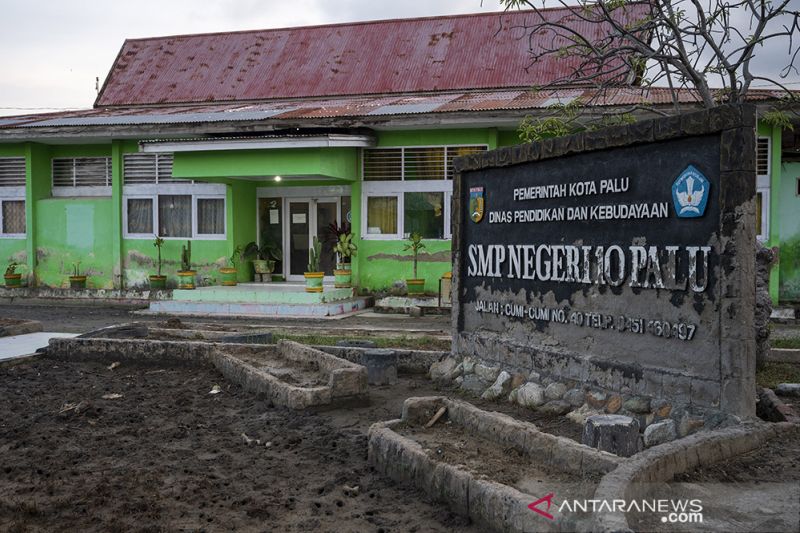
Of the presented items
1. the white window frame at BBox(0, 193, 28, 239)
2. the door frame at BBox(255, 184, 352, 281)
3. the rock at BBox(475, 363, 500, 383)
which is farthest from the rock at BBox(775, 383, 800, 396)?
the white window frame at BBox(0, 193, 28, 239)

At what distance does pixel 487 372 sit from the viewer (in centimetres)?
782

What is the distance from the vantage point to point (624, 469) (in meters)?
4.29

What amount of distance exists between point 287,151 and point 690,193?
1143cm

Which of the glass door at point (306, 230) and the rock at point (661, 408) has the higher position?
the glass door at point (306, 230)

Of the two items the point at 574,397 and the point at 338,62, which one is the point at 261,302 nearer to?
the point at 338,62

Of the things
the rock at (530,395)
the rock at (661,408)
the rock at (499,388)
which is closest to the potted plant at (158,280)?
the rock at (499,388)

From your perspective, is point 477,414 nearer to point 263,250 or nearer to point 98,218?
point 263,250

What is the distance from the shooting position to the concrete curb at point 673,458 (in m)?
3.88

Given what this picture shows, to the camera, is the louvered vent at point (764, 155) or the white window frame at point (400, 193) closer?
the louvered vent at point (764, 155)

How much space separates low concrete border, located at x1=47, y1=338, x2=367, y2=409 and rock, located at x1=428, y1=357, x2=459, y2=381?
3.75ft

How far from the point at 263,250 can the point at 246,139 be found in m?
3.33

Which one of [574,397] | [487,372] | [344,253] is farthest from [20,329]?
[574,397]

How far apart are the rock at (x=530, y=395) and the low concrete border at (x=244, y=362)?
1.55 m

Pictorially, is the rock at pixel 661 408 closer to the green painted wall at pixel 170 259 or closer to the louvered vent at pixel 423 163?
the louvered vent at pixel 423 163
